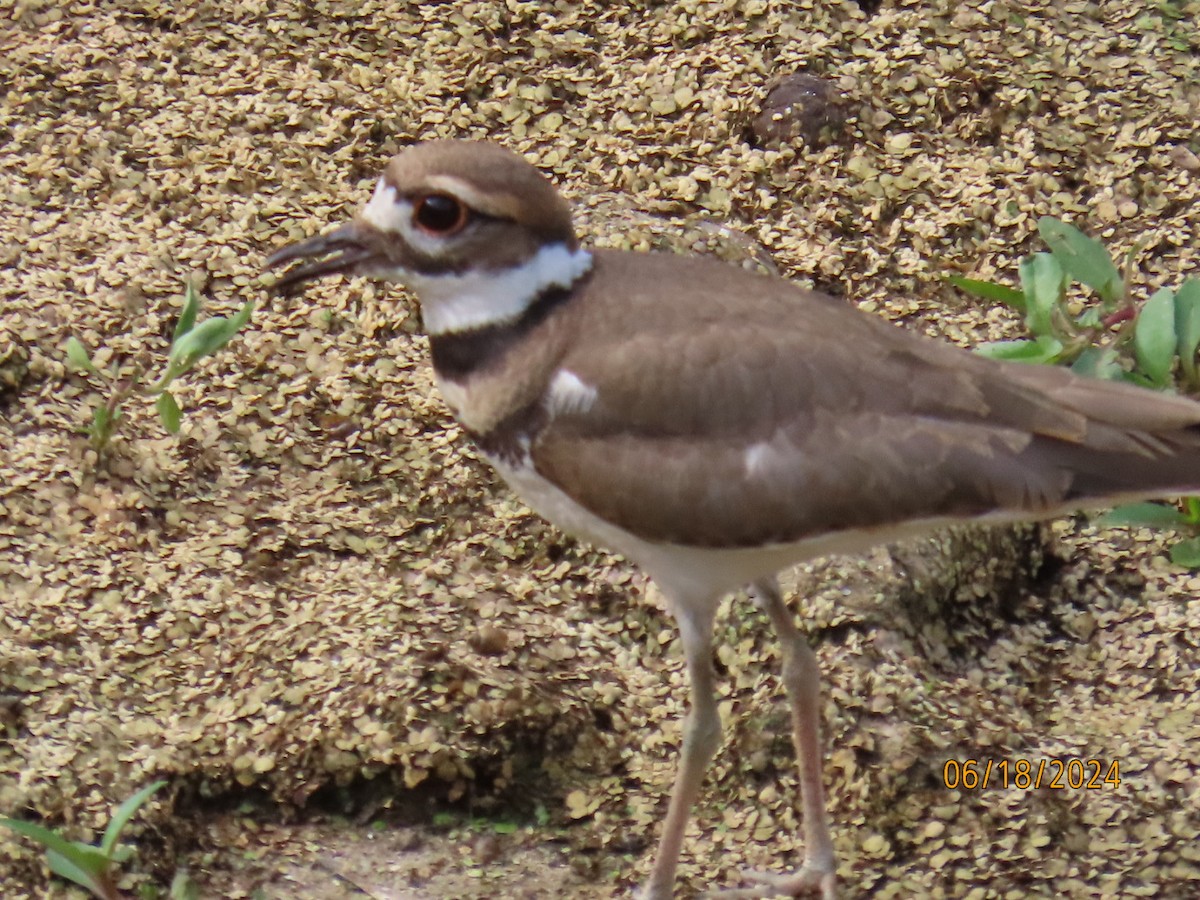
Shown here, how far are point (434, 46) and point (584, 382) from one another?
2.09m

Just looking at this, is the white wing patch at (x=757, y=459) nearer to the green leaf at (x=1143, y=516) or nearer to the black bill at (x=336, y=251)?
the black bill at (x=336, y=251)

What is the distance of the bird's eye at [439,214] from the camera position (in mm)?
2365

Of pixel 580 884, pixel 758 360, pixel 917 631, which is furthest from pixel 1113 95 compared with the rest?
pixel 580 884

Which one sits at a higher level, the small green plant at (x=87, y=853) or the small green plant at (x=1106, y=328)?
the small green plant at (x=1106, y=328)

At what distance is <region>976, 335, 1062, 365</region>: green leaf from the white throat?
3.07 ft

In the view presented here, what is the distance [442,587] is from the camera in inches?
121

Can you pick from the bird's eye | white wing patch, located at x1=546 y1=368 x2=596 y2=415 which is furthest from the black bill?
white wing patch, located at x1=546 y1=368 x2=596 y2=415

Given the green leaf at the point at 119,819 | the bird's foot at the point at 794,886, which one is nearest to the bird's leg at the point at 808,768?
the bird's foot at the point at 794,886

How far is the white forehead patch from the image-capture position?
7.85ft

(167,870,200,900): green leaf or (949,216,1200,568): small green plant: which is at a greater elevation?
(949,216,1200,568): small green plant

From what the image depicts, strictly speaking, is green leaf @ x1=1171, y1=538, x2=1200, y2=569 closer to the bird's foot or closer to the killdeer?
the killdeer

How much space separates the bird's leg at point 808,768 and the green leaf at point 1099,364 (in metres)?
0.74

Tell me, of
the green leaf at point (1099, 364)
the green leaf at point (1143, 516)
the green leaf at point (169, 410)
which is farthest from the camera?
the green leaf at point (169, 410)

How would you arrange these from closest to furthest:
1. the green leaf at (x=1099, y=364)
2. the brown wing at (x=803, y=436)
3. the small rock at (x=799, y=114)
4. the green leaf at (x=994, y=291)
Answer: the brown wing at (x=803, y=436) → the green leaf at (x=1099, y=364) → the green leaf at (x=994, y=291) → the small rock at (x=799, y=114)
